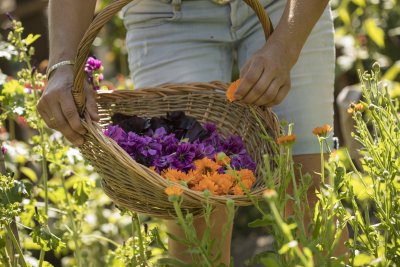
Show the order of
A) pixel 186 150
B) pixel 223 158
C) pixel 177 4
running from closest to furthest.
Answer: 1. pixel 223 158
2. pixel 186 150
3. pixel 177 4

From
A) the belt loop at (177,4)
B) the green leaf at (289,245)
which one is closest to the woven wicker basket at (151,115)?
the belt loop at (177,4)

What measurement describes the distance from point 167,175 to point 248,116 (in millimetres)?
444

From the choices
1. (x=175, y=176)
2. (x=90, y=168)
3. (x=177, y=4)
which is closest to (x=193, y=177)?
(x=175, y=176)

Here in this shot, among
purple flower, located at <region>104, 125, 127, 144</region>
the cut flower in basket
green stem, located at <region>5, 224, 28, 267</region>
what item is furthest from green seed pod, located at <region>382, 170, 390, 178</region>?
green stem, located at <region>5, 224, 28, 267</region>

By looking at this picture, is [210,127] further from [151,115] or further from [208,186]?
[208,186]

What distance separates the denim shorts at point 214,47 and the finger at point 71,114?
0.46m

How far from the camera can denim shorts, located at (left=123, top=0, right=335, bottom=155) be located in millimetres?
2016

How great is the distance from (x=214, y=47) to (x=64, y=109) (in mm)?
560

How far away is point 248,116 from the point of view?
6.61 feet

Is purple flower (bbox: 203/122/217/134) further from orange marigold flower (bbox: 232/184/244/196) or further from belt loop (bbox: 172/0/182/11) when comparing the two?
orange marigold flower (bbox: 232/184/244/196)

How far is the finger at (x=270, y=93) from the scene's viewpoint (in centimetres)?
169

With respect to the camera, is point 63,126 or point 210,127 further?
point 210,127

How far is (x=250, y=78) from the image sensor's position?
1.66m

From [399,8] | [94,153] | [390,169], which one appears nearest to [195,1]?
[94,153]
